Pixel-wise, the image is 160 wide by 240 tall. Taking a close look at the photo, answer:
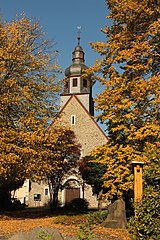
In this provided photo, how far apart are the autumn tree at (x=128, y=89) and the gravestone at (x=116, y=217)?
0.68 meters

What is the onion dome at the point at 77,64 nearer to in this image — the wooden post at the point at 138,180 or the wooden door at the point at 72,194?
the wooden door at the point at 72,194

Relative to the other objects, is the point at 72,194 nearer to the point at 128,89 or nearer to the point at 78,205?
the point at 78,205

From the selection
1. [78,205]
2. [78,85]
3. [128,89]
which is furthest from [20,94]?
[78,85]

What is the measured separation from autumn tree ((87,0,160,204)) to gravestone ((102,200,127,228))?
2.24ft

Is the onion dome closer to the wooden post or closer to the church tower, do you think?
the church tower

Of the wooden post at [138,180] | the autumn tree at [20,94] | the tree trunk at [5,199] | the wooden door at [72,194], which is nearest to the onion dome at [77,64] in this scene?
the wooden door at [72,194]

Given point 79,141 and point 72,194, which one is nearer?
point 72,194

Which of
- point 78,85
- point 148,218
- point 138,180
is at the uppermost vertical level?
point 78,85

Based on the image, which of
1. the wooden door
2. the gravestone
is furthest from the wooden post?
the wooden door

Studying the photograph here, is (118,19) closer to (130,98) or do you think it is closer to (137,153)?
(130,98)

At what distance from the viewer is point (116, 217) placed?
1188 centimetres

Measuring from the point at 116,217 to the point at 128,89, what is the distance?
16.3 ft

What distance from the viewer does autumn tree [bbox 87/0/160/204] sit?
1075cm

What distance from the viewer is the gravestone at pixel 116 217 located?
1162 cm
